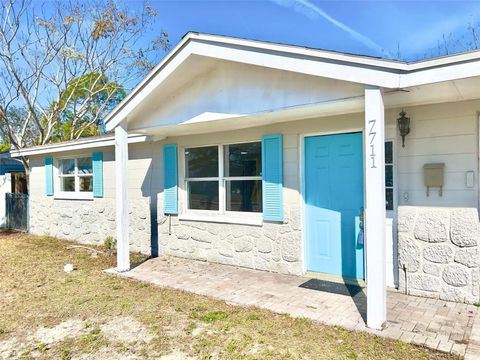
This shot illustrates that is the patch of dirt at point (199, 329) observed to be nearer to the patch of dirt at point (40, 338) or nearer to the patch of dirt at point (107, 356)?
the patch of dirt at point (107, 356)

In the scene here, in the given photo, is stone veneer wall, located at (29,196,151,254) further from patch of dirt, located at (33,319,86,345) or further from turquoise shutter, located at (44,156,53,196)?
patch of dirt, located at (33,319,86,345)

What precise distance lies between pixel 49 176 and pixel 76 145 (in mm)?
2055

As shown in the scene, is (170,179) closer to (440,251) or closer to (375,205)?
(375,205)

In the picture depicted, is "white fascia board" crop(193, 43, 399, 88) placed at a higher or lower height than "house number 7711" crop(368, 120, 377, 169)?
higher

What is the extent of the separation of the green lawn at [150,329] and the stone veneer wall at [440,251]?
155 centimetres

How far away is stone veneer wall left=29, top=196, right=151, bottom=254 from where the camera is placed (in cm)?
831

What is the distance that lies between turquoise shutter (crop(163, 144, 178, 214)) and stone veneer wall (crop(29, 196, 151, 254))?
0.64m

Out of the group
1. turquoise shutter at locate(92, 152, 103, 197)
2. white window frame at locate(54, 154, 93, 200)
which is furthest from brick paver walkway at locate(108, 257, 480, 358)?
white window frame at locate(54, 154, 93, 200)

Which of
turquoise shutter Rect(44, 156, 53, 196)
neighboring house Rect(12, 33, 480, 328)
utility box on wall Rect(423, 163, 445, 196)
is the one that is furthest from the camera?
turquoise shutter Rect(44, 156, 53, 196)

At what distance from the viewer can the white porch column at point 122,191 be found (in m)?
6.59

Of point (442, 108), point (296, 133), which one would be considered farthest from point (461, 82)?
point (296, 133)

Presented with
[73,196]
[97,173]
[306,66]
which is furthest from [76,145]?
[306,66]

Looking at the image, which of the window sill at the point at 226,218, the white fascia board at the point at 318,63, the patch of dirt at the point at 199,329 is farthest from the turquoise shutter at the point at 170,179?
the patch of dirt at the point at 199,329

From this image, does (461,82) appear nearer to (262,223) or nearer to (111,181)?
(262,223)
